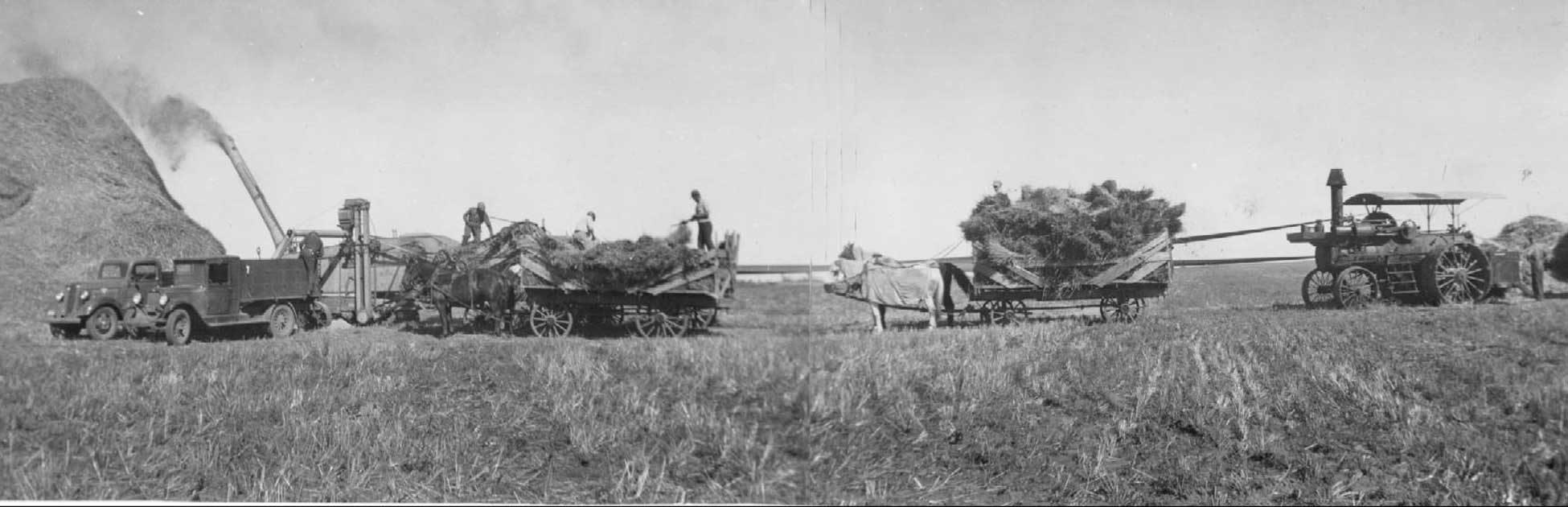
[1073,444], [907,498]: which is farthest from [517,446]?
[1073,444]

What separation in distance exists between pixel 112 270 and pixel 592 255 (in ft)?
8.04

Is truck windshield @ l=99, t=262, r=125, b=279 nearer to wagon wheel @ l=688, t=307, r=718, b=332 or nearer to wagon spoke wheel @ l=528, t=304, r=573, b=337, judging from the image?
wagon spoke wheel @ l=528, t=304, r=573, b=337

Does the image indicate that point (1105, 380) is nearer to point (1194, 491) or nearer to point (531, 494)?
point (1194, 491)

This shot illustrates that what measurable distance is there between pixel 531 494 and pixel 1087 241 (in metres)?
4.43

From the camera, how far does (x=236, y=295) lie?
3627 mm

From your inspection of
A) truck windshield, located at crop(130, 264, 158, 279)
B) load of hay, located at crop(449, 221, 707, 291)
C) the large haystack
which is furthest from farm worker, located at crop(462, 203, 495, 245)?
truck windshield, located at crop(130, 264, 158, 279)

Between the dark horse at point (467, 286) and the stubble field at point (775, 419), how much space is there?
0.15 m

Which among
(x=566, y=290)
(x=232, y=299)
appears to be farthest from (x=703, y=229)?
(x=232, y=299)

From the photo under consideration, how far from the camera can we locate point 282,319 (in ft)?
11.9

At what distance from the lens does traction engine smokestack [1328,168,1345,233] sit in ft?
15.2

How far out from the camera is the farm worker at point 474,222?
314cm

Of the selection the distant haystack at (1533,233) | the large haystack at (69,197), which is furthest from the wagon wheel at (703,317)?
the distant haystack at (1533,233)

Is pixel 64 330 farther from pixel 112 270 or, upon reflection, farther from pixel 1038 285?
pixel 1038 285

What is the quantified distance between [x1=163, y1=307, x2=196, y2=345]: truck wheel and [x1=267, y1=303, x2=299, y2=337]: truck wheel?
39 centimetres
